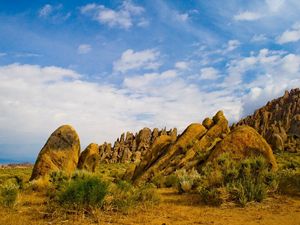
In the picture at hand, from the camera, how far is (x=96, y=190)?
10711 mm

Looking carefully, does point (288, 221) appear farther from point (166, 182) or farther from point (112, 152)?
point (112, 152)

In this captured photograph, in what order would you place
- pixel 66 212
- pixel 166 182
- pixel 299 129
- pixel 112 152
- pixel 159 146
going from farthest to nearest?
pixel 112 152
pixel 299 129
pixel 159 146
pixel 166 182
pixel 66 212

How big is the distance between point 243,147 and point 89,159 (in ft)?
44.0

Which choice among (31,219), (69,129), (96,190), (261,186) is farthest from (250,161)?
(69,129)

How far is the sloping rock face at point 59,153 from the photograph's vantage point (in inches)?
909

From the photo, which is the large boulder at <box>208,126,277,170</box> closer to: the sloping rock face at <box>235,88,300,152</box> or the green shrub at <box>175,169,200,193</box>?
the green shrub at <box>175,169,200,193</box>

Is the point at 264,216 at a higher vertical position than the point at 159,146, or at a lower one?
lower

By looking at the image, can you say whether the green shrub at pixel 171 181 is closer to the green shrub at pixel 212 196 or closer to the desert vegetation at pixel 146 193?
the desert vegetation at pixel 146 193

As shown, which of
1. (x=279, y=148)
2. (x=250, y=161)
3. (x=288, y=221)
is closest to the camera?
(x=288, y=221)

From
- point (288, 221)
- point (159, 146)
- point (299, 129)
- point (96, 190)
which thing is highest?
point (299, 129)

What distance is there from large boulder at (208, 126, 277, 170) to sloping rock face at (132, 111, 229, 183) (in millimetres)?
1466

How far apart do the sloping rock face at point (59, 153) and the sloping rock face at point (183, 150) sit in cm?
454

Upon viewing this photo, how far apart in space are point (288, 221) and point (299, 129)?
80.5 meters

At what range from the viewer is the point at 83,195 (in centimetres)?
1047
